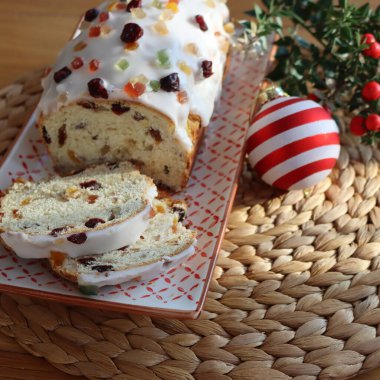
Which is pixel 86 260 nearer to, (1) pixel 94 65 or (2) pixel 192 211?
(2) pixel 192 211

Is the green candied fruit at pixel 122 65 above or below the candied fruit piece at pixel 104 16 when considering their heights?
below

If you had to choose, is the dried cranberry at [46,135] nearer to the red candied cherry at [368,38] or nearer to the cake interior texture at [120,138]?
the cake interior texture at [120,138]

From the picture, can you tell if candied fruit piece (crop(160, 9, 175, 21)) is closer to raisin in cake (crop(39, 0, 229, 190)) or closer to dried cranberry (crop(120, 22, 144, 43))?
raisin in cake (crop(39, 0, 229, 190))

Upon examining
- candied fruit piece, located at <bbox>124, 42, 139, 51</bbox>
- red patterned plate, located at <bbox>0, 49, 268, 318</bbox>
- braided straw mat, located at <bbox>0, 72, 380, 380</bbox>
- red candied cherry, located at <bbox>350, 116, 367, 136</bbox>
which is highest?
candied fruit piece, located at <bbox>124, 42, 139, 51</bbox>

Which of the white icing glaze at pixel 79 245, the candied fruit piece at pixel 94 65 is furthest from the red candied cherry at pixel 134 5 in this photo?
the white icing glaze at pixel 79 245

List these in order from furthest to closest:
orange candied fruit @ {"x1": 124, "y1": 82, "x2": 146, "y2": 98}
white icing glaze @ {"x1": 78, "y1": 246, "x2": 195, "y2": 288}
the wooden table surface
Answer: the wooden table surface, orange candied fruit @ {"x1": 124, "y1": 82, "x2": 146, "y2": 98}, white icing glaze @ {"x1": 78, "y1": 246, "x2": 195, "y2": 288}

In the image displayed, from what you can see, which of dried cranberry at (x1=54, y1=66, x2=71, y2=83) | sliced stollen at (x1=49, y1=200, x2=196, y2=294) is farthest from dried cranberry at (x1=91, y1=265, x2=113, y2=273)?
dried cranberry at (x1=54, y1=66, x2=71, y2=83)

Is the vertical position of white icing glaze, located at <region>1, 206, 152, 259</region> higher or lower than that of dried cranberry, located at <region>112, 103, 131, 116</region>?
lower

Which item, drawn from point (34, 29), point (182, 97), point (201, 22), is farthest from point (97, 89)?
point (34, 29)
